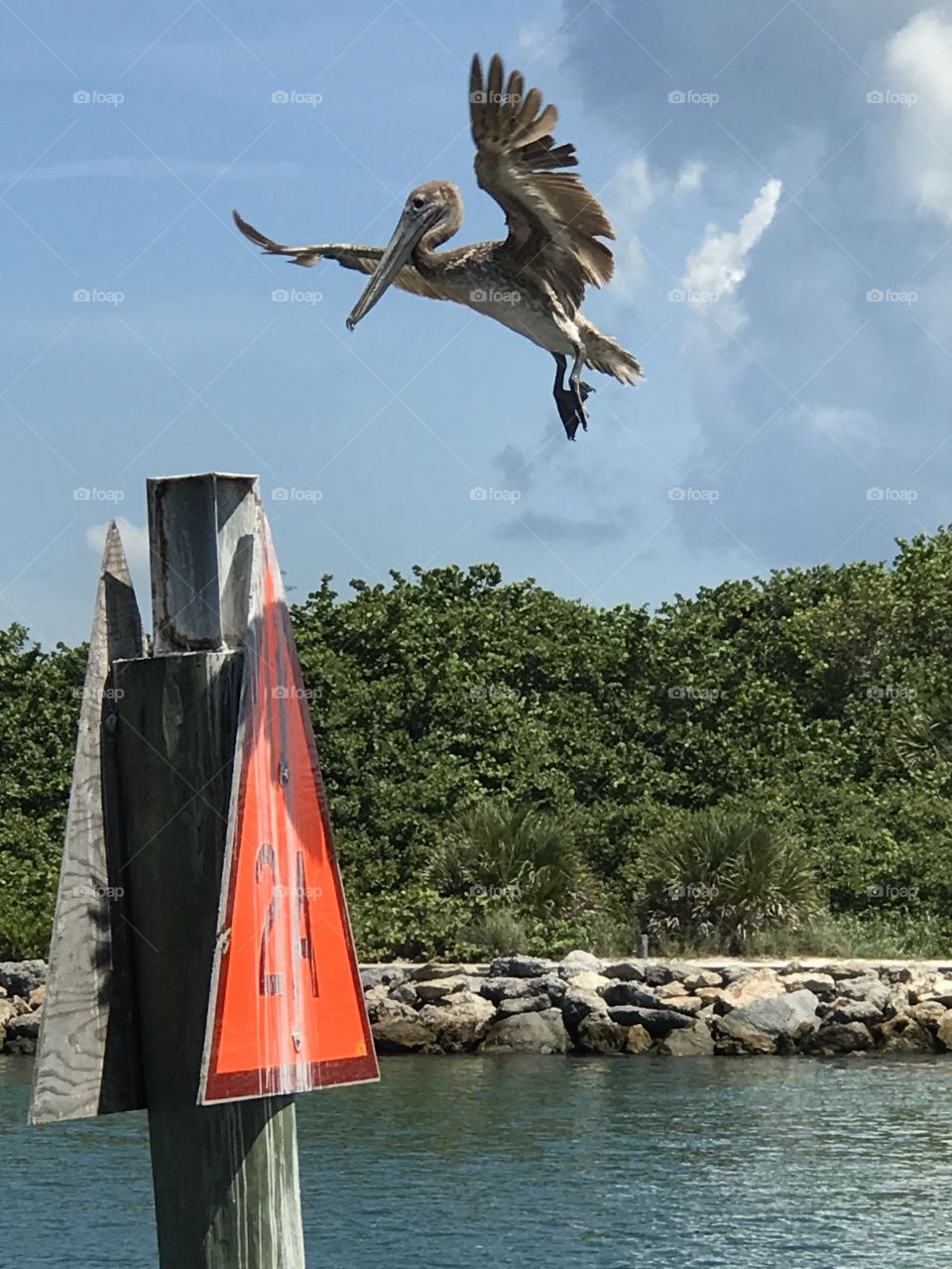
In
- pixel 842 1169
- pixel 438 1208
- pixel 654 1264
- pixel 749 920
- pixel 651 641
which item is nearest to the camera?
pixel 654 1264

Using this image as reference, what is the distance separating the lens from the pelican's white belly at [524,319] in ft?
23.7

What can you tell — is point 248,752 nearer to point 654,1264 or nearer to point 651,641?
point 654,1264

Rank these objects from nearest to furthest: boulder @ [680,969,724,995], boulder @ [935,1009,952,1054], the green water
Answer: the green water < boulder @ [935,1009,952,1054] < boulder @ [680,969,724,995]

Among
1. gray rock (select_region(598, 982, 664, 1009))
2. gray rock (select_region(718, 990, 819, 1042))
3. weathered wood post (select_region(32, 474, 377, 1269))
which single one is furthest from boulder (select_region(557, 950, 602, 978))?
weathered wood post (select_region(32, 474, 377, 1269))

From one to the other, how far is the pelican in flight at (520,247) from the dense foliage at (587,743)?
17.4 meters

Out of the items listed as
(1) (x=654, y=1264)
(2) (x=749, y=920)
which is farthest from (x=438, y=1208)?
(2) (x=749, y=920)

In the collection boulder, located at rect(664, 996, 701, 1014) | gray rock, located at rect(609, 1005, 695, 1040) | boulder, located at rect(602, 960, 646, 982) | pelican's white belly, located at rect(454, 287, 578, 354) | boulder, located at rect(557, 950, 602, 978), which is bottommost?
gray rock, located at rect(609, 1005, 695, 1040)

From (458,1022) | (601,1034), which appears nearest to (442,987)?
(458,1022)

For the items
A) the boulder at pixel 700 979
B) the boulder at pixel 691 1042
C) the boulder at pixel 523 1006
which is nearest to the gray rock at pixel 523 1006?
the boulder at pixel 523 1006

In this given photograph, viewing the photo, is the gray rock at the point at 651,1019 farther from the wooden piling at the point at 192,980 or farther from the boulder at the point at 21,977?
the wooden piling at the point at 192,980

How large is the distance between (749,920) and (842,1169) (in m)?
9.63

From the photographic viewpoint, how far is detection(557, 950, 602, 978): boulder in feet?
76.3

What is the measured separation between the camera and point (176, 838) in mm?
3182

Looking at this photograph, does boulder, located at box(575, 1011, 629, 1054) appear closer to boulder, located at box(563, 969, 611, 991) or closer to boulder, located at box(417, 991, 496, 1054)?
boulder, located at box(563, 969, 611, 991)
